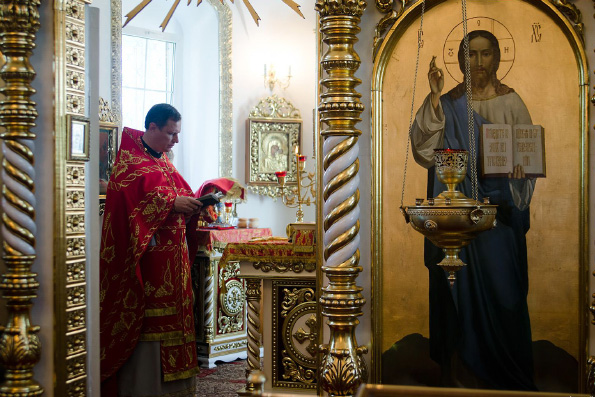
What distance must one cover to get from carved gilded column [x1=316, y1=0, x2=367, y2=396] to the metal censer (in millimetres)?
735

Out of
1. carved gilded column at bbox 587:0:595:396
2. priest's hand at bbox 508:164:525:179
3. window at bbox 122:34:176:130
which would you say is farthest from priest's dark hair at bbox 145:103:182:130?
window at bbox 122:34:176:130

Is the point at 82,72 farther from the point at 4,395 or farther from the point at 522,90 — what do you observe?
the point at 522,90

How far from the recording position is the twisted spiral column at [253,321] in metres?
5.20

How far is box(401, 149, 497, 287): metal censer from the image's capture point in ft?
11.5

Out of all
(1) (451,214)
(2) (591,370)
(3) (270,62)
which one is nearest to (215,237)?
(3) (270,62)

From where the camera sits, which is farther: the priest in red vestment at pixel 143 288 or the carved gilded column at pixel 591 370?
the priest in red vestment at pixel 143 288

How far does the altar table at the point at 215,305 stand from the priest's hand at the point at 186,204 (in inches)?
65.8

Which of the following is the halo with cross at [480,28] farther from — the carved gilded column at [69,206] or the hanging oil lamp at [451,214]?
the carved gilded column at [69,206]

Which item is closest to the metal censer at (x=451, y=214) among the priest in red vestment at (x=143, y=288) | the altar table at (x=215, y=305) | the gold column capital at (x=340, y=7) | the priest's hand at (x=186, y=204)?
the gold column capital at (x=340, y=7)

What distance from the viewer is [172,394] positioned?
17.8 feet

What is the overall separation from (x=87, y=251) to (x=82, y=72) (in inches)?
39.7

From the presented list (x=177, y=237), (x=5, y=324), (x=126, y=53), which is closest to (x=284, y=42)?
(x=126, y=53)

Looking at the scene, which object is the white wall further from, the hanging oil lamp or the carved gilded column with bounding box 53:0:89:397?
the hanging oil lamp

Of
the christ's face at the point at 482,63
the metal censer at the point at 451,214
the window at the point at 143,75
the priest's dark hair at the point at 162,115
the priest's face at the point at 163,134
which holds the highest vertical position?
the window at the point at 143,75
